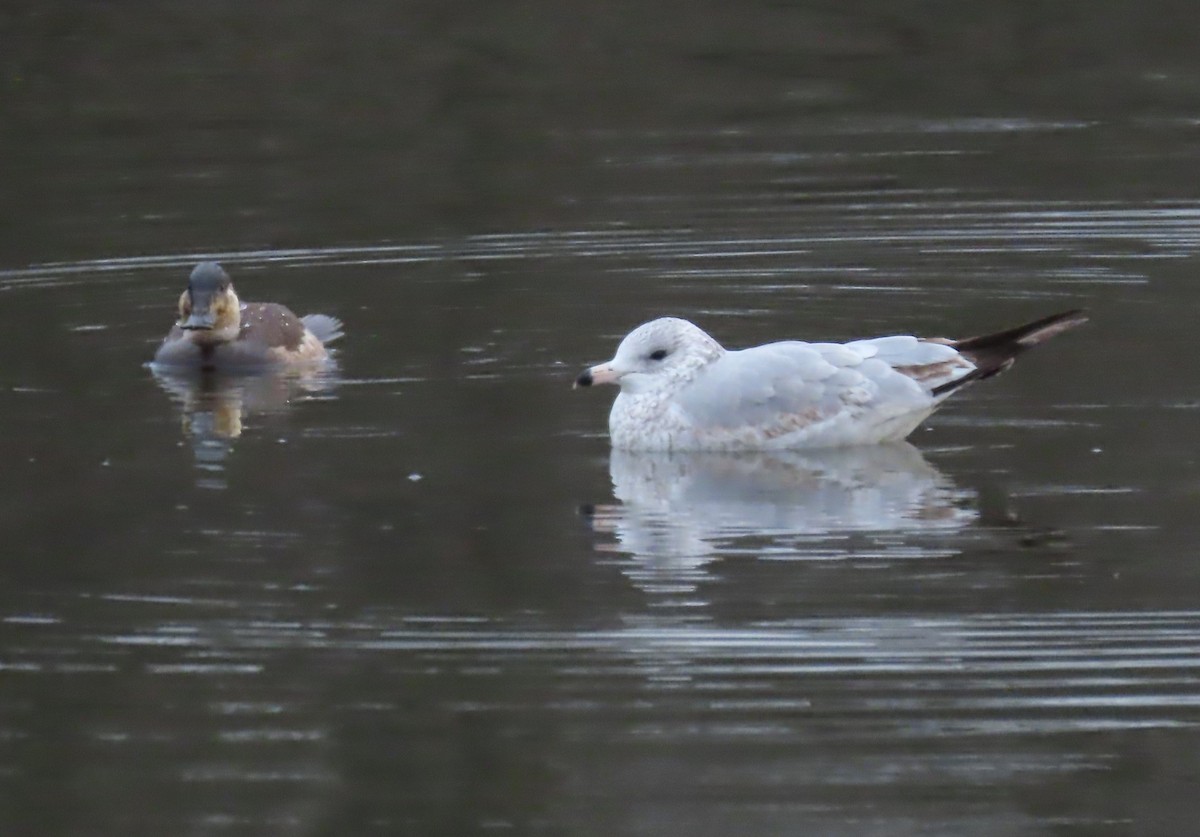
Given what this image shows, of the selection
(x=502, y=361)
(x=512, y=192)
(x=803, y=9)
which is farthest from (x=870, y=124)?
(x=502, y=361)

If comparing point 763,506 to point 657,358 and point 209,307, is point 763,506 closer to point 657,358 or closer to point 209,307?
point 657,358

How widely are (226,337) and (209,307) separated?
0.25 metres

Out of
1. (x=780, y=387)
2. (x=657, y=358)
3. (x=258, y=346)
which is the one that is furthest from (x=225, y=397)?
(x=780, y=387)

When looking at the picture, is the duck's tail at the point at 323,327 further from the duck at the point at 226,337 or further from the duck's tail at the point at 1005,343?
the duck's tail at the point at 1005,343

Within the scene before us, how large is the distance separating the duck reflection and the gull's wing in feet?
0.54

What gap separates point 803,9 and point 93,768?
1775 cm

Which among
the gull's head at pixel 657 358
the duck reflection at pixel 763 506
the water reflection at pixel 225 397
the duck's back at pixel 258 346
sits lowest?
the duck reflection at pixel 763 506

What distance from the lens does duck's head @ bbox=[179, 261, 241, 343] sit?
42.7 ft

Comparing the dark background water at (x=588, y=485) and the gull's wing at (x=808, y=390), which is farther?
the gull's wing at (x=808, y=390)

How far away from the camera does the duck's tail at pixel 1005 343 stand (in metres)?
10.9

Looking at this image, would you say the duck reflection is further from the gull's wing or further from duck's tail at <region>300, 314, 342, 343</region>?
duck's tail at <region>300, 314, 342, 343</region>

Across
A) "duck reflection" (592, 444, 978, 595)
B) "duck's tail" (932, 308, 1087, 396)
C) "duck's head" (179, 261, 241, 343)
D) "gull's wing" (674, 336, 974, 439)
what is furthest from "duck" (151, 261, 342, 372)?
"duck's tail" (932, 308, 1087, 396)

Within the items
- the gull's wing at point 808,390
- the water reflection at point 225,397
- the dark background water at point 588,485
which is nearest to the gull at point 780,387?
the gull's wing at point 808,390

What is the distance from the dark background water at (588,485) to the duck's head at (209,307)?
1.42ft
